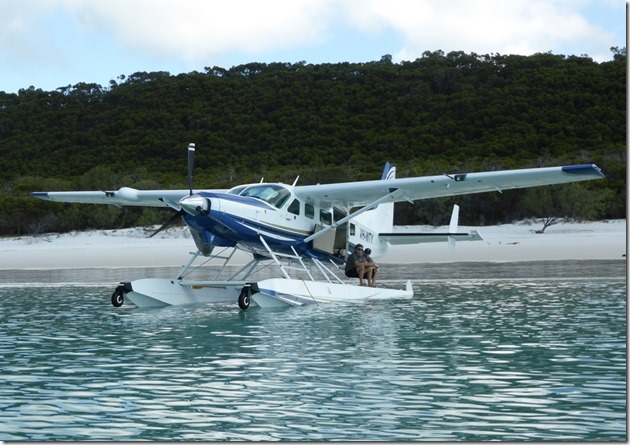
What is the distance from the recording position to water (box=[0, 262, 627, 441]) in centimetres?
664

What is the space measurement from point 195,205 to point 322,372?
19.1ft

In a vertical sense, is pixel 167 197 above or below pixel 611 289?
above

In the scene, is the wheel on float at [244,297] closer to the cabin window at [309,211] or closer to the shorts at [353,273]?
the cabin window at [309,211]

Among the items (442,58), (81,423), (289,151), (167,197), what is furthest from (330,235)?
(442,58)

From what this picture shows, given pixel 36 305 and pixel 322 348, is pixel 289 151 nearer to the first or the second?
pixel 36 305

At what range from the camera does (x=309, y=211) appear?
16.5m

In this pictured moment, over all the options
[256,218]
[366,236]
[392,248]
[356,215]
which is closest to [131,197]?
[256,218]

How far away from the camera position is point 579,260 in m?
26.0

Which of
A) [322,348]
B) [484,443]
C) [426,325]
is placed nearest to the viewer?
[484,443]

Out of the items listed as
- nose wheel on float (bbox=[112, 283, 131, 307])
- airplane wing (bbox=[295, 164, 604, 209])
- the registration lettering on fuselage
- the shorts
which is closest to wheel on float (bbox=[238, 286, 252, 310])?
nose wheel on float (bbox=[112, 283, 131, 307])

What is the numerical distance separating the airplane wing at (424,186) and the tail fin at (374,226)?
2.65 ft

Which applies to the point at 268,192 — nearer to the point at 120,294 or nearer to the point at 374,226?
the point at 120,294

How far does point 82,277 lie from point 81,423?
54.7 feet

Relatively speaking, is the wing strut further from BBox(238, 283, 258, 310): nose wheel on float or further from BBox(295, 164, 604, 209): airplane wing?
BBox(238, 283, 258, 310): nose wheel on float
